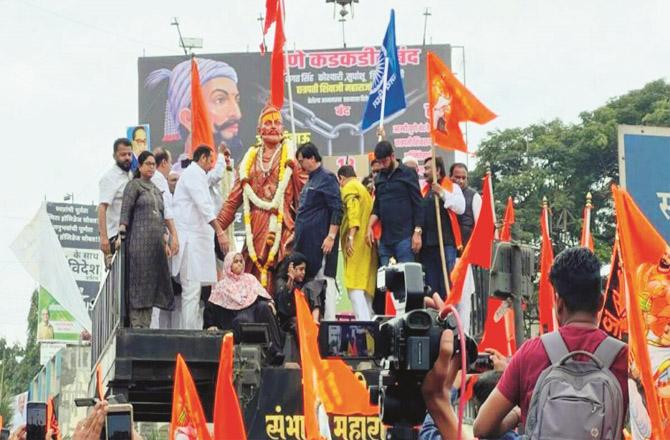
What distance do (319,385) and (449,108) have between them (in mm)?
5280

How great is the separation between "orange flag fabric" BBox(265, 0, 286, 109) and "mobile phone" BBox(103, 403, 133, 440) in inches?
415

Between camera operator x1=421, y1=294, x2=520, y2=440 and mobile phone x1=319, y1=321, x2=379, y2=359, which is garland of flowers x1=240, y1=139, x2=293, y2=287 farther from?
camera operator x1=421, y1=294, x2=520, y2=440

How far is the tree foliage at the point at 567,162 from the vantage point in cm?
3850

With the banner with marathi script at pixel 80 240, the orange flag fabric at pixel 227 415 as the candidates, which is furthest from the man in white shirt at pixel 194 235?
the banner with marathi script at pixel 80 240

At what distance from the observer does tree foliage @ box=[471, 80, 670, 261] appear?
3850cm

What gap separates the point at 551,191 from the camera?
133 feet

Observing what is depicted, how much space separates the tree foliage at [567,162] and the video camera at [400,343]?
1228 inches

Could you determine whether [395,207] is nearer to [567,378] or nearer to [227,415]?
[227,415]

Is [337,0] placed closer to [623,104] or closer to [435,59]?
[623,104]

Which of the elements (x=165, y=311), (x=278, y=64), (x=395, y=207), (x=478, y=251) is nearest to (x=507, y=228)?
(x=395, y=207)

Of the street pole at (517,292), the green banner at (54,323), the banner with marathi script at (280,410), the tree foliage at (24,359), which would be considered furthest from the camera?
the tree foliage at (24,359)

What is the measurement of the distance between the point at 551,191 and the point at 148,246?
2693 cm

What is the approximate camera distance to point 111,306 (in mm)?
15234

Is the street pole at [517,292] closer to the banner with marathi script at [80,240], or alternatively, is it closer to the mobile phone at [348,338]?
the mobile phone at [348,338]
